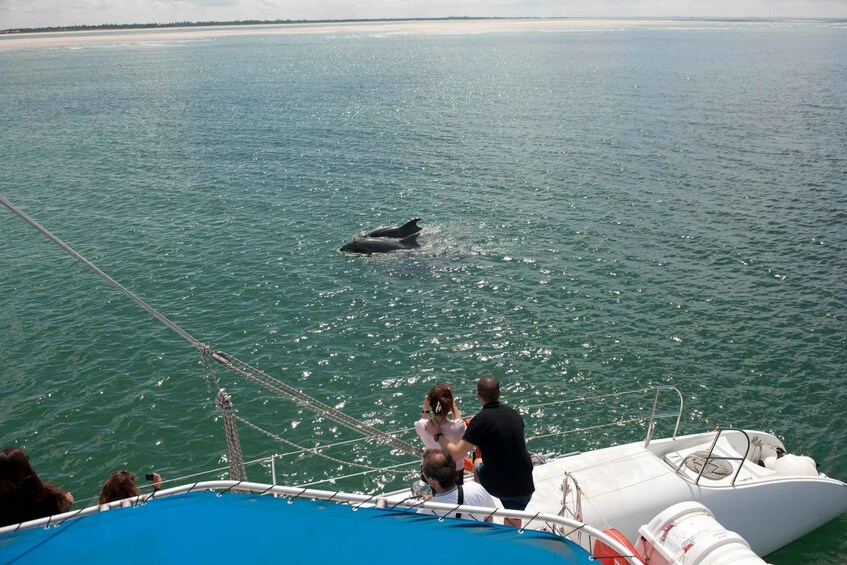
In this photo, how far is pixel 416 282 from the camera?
89.1 ft

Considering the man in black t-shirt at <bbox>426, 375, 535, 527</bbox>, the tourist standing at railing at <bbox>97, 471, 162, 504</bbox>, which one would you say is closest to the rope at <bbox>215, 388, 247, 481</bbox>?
the tourist standing at railing at <bbox>97, 471, 162, 504</bbox>

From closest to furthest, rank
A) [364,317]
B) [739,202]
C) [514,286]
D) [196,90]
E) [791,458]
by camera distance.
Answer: [791,458]
[364,317]
[514,286]
[739,202]
[196,90]

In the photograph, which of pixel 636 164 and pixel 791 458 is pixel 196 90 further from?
pixel 791 458

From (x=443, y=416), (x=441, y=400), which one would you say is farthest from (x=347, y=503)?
(x=443, y=416)

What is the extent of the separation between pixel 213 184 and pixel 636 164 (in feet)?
98.5

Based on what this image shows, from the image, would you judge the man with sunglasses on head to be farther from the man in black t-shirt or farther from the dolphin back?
the dolphin back

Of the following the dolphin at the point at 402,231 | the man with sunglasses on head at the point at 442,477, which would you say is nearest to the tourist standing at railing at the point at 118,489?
the man with sunglasses on head at the point at 442,477

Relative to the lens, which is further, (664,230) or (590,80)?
(590,80)

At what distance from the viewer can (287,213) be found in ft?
122

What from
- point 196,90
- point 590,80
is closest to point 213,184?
point 196,90

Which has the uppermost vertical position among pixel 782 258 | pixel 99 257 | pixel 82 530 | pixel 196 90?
pixel 196 90

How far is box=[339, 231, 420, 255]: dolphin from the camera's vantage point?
30594 mm

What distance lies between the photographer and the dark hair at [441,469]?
24.0ft

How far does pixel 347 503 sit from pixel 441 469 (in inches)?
45.9
